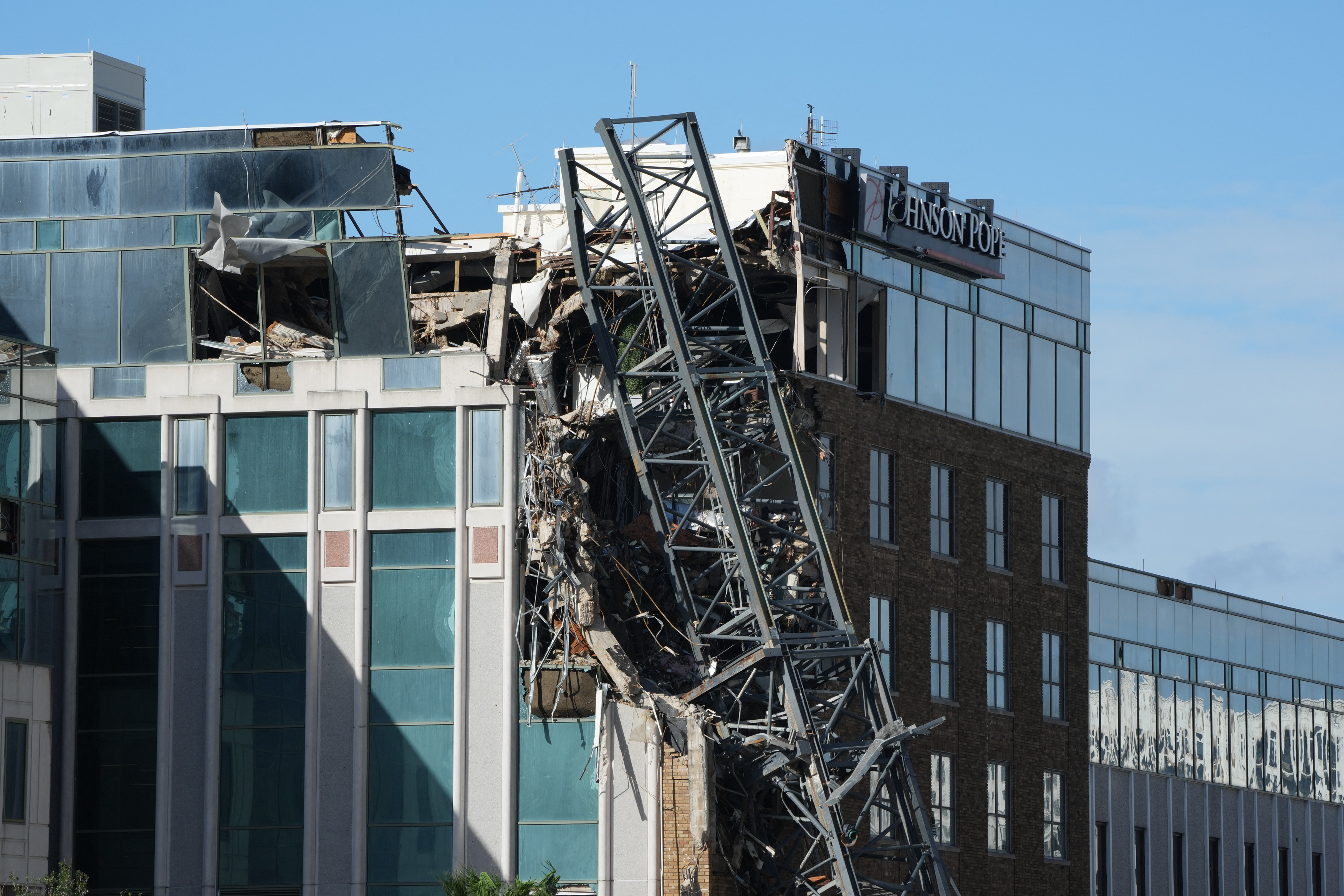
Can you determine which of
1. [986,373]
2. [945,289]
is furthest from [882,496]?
[945,289]

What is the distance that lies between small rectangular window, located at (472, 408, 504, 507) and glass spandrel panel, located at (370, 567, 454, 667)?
5.11 ft

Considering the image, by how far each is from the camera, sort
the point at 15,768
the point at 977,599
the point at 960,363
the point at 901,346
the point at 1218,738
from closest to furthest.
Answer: the point at 15,768 < the point at 901,346 < the point at 977,599 < the point at 960,363 < the point at 1218,738

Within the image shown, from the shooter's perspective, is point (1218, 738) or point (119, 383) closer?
point (119, 383)

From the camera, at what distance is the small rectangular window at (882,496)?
171 ft

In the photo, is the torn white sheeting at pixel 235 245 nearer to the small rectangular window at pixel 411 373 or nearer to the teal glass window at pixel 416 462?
the small rectangular window at pixel 411 373

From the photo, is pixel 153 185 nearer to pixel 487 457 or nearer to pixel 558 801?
pixel 487 457

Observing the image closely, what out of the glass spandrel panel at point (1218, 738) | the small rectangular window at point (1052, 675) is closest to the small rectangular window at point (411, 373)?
the small rectangular window at point (1052, 675)

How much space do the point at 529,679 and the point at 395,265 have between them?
8.58 m

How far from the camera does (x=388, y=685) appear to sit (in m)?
45.9

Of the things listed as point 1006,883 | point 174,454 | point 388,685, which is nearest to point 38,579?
point 174,454

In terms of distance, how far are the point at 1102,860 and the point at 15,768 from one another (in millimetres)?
28210

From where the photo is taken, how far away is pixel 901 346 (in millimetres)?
53094

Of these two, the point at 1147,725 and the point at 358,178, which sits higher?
the point at 358,178

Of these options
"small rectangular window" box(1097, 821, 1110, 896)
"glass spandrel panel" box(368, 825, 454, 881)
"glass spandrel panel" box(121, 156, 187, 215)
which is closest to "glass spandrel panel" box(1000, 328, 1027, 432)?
"small rectangular window" box(1097, 821, 1110, 896)
